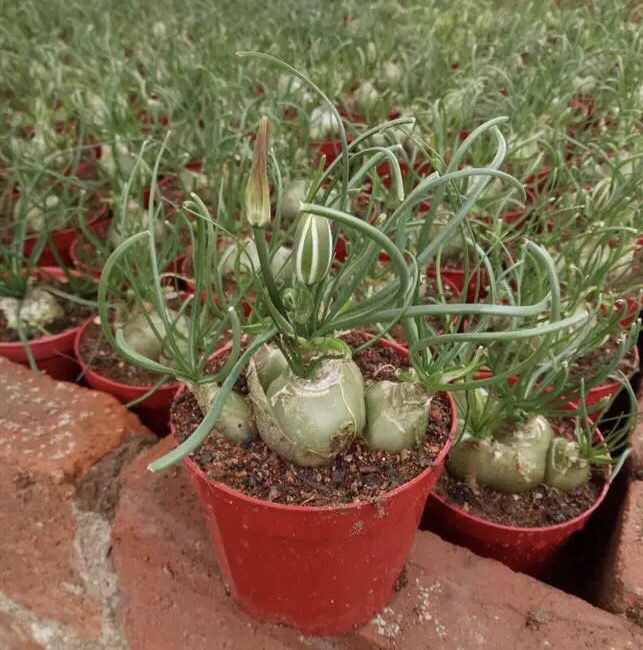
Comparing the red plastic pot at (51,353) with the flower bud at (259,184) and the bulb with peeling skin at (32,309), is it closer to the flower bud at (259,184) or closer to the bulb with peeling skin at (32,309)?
the bulb with peeling skin at (32,309)

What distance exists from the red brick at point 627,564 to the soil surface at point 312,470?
39 cm

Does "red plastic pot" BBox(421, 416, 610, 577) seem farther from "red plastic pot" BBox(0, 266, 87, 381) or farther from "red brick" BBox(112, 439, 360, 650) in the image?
"red plastic pot" BBox(0, 266, 87, 381)

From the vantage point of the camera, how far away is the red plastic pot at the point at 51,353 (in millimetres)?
1291

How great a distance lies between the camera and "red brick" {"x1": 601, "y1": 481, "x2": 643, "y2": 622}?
0.88 meters

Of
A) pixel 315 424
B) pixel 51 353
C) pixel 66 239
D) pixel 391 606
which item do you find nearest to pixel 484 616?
pixel 391 606

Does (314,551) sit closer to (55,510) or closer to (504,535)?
(504,535)

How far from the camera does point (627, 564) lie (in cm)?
91

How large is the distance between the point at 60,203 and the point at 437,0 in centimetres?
191

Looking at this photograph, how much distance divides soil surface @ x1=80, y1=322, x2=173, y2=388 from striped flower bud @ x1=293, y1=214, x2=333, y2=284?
0.73m

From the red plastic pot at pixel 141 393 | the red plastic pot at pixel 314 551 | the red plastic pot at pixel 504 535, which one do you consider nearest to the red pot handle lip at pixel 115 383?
the red plastic pot at pixel 141 393

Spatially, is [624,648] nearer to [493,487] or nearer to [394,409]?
[493,487]

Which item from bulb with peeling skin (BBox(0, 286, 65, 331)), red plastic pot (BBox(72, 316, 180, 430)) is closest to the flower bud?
red plastic pot (BBox(72, 316, 180, 430))

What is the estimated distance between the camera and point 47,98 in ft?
5.98

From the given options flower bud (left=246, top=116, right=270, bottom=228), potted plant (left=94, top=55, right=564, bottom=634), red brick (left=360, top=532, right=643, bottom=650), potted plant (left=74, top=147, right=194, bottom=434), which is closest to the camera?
flower bud (left=246, top=116, right=270, bottom=228)
